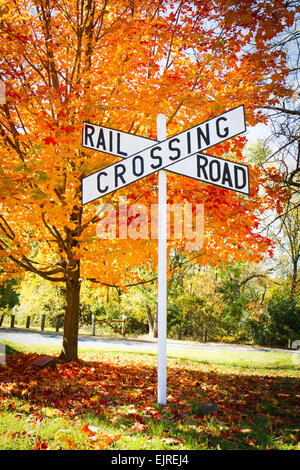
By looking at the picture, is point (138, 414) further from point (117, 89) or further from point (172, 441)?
point (117, 89)

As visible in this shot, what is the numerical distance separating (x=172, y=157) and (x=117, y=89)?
98.9 inches

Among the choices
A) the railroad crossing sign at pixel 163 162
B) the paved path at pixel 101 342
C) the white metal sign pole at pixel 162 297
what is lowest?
the paved path at pixel 101 342

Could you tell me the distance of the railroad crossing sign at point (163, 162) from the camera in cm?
331

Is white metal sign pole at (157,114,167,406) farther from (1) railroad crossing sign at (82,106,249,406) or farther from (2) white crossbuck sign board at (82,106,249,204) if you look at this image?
(2) white crossbuck sign board at (82,106,249,204)

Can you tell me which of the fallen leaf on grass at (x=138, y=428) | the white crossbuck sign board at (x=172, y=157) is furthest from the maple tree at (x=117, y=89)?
the fallen leaf on grass at (x=138, y=428)

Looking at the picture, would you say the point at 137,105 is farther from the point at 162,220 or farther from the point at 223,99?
the point at 162,220

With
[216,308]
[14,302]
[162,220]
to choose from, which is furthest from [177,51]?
[14,302]

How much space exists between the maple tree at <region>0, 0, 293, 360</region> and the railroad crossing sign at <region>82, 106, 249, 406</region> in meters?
1.12

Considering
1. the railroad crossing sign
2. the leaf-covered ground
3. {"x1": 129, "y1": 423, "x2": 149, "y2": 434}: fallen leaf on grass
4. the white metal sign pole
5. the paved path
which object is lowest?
the paved path

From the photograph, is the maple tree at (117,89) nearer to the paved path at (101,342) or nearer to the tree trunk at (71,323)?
the tree trunk at (71,323)

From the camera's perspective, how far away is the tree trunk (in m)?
7.05

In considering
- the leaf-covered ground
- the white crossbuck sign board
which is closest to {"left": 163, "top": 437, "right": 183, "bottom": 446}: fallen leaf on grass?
the leaf-covered ground

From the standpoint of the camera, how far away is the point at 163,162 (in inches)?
138
